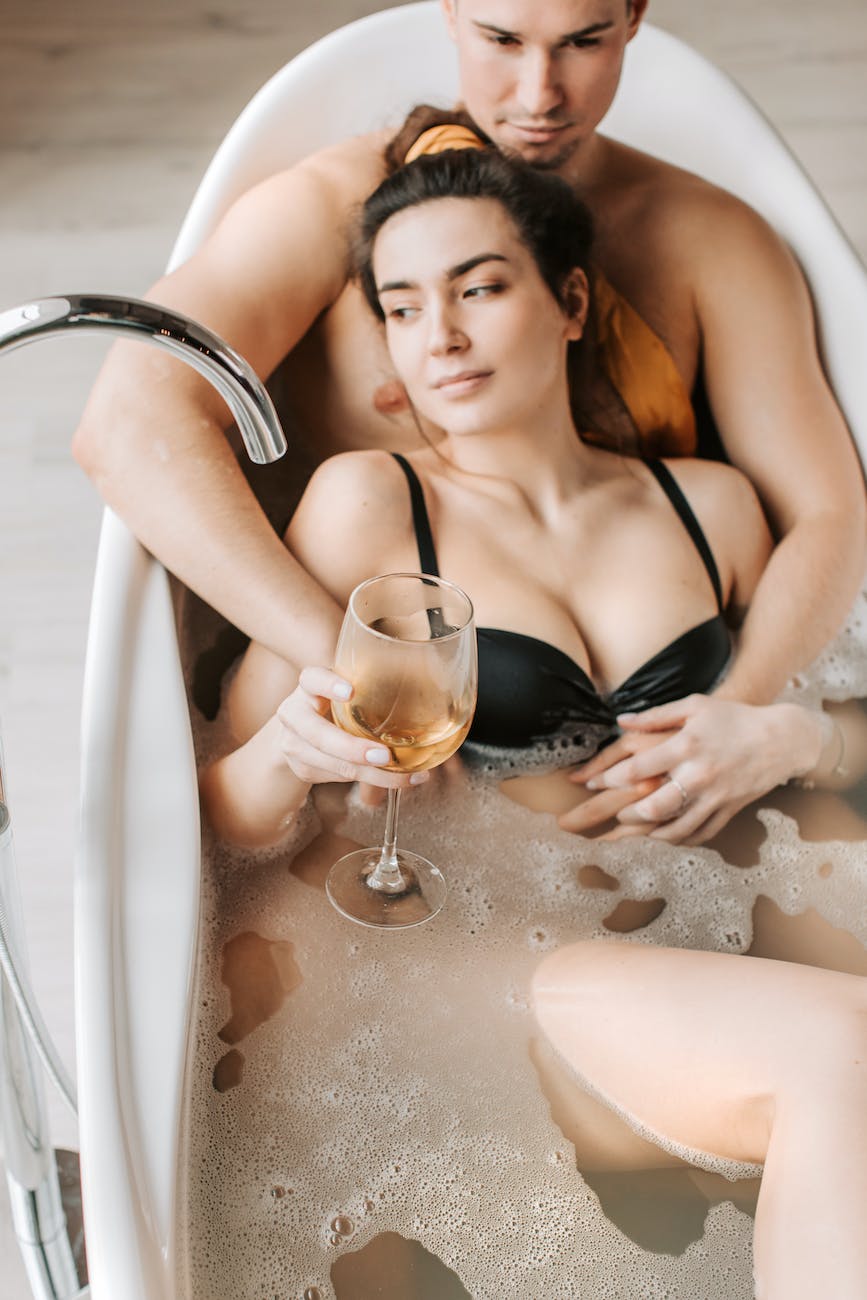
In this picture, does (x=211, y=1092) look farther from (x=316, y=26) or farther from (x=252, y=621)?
(x=316, y=26)

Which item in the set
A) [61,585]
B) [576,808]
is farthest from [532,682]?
[61,585]

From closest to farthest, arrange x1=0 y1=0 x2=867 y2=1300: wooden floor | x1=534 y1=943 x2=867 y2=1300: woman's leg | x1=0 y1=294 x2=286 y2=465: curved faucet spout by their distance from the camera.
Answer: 1. x1=0 y1=294 x2=286 y2=465: curved faucet spout
2. x1=534 y1=943 x2=867 y2=1300: woman's leg
3. x1=0 y1=0 x2=867 y2=1300: wooden floor

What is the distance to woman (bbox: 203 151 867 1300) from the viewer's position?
1301 mm

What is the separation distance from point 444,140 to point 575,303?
25 cm

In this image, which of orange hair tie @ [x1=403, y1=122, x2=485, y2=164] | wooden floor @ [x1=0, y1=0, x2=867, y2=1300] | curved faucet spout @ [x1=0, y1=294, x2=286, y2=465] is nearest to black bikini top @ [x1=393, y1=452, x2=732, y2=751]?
orange hair tie @ [x1=403, y1=122, x2=485, y2=164]

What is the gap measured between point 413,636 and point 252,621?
0.92 feet

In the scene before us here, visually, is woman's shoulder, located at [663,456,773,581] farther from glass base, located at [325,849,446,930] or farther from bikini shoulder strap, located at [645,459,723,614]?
glass base, located at [325,849,446,930]

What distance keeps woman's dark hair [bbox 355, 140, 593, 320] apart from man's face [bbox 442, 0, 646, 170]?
0.08m

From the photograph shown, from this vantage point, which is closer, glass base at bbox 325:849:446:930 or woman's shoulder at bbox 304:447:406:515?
glass base at bbox 325:849:446:930

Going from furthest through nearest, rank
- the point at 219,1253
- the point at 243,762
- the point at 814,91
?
the point at 814,91 < the point at 243,762 < the point at 219,1253

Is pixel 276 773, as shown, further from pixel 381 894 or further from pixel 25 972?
pixel 25 972

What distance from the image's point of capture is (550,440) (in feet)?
4.87

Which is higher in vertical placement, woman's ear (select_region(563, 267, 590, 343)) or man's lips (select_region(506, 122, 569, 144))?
man's lips (select_region(506, 122, 569, 144))

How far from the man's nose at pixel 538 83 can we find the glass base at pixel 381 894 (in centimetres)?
87
